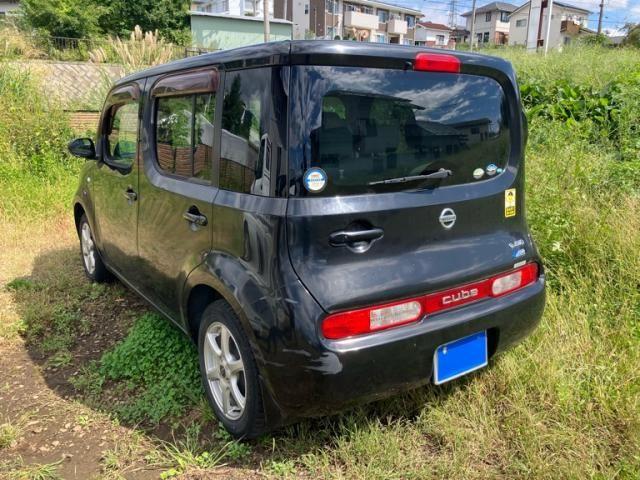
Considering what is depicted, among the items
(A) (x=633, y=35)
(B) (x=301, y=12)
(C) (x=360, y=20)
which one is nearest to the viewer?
(A) (x=633, y=35)

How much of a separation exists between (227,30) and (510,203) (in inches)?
1246

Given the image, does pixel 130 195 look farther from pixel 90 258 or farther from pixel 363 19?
pixel 363 19

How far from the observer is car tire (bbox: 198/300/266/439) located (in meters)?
2.09

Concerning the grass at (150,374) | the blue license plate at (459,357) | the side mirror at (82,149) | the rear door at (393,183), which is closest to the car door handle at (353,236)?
the rear door at (393,183)

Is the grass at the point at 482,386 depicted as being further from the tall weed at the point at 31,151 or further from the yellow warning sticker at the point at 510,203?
the tall weed at the point at 31,151

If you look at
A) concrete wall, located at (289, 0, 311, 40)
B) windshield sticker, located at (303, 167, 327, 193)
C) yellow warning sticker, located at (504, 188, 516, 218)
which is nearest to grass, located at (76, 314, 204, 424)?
windshield sticker, located at (303, 167, 327, 193)

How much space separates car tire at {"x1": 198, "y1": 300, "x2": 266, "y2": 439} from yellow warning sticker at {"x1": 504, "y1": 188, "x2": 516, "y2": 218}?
137 cm

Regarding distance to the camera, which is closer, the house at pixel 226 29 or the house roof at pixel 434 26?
the house at pixel 226 29

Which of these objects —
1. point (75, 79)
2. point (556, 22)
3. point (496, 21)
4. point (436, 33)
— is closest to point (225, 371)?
point (75, 79)

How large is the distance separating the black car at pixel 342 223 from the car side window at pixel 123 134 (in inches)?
26.0

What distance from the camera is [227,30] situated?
Result: 100 ft

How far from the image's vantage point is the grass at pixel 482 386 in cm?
217

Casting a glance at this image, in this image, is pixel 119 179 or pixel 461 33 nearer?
pixel 119 179

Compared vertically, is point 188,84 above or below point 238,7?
below
